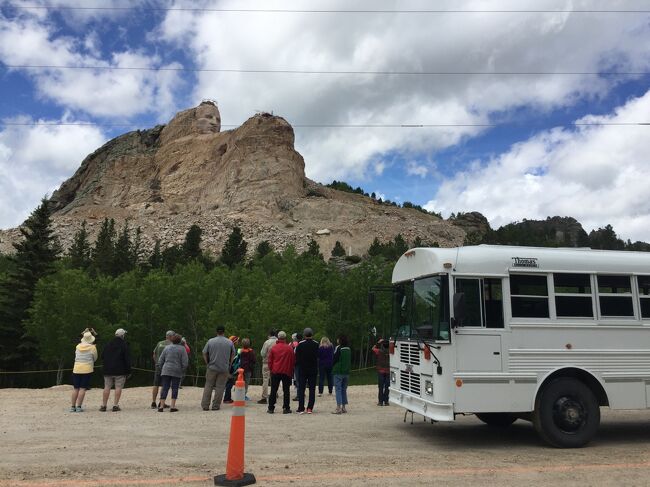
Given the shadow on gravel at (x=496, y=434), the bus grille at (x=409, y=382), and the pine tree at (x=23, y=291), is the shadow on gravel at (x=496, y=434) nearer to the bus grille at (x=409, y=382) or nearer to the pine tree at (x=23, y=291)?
the bus grille at (x=409, y=382)

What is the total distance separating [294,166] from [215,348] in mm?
154700

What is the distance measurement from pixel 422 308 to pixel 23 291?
127 ft

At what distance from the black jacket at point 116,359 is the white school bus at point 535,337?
7163 millimetres

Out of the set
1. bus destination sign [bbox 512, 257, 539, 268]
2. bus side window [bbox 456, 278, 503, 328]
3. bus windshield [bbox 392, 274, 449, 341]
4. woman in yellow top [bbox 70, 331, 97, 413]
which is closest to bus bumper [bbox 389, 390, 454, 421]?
bus windshield [bbox 392, 274, 449, 341]

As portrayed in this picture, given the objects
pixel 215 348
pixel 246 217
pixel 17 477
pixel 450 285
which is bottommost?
pixel 17 477

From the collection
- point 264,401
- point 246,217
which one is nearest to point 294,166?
point 246,217

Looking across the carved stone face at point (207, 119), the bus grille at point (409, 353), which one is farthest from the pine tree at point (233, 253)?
the carved stone face at point (207, 119)

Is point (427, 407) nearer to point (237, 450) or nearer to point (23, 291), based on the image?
point (237, 450)

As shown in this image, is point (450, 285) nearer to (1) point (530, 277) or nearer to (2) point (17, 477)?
(1) point (530, 277)

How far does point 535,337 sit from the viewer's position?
344 inches

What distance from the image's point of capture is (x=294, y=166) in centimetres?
16525

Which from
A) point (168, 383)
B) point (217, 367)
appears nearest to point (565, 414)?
point (217, 367)

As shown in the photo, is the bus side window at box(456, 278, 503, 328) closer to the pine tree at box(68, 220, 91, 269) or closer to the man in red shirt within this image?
the man in red shirt

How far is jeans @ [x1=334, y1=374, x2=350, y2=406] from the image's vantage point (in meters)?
13.0
